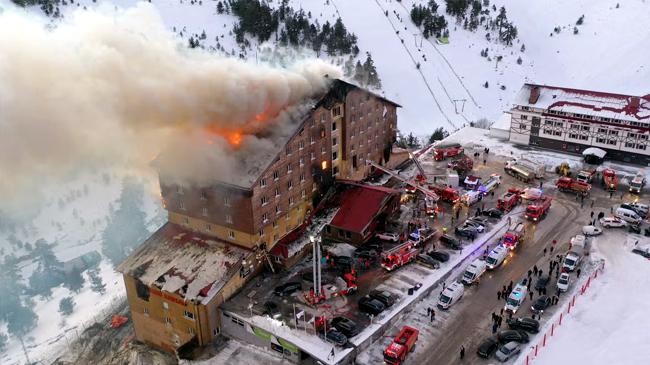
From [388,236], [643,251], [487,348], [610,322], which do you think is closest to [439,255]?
[388,236]

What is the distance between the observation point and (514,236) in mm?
51875

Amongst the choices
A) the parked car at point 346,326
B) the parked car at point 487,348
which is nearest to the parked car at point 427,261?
the parked car at point 487,348

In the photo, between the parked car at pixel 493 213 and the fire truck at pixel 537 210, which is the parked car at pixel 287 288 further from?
the fire truck at pixel 537 210

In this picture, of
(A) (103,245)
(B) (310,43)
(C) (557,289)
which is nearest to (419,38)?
(B) (310,43)

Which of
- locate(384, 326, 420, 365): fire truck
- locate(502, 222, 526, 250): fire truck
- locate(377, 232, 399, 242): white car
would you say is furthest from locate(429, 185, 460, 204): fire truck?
locate(384, 326, 420, 365): fire truck

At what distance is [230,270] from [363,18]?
98207 mm

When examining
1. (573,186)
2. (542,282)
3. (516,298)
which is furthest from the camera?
(573,186)

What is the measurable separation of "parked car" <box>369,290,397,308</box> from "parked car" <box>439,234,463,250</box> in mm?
9335

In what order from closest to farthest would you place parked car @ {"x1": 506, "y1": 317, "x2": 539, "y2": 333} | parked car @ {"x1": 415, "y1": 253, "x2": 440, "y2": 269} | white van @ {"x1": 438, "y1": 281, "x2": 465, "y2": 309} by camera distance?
parked car @ {"x1": 506, "y1": 317, "x2": 539, "y2": 333}
white van @ {"x1": 438, "y1": 281, "x2": 465, "y2": 309}
parked car @ {"x1": 415, "y1": 253, "x2": 440, "y2": 269}

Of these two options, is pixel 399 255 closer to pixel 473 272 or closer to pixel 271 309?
pixel 473 272

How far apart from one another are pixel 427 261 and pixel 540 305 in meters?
9.82

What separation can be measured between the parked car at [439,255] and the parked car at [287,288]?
12.1 meters

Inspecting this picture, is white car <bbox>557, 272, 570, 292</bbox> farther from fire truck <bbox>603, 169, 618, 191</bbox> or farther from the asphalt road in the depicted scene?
fire truck <bbox>603, 169, 618, 191</bbox>

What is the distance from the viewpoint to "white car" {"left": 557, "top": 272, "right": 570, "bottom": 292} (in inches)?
1793
